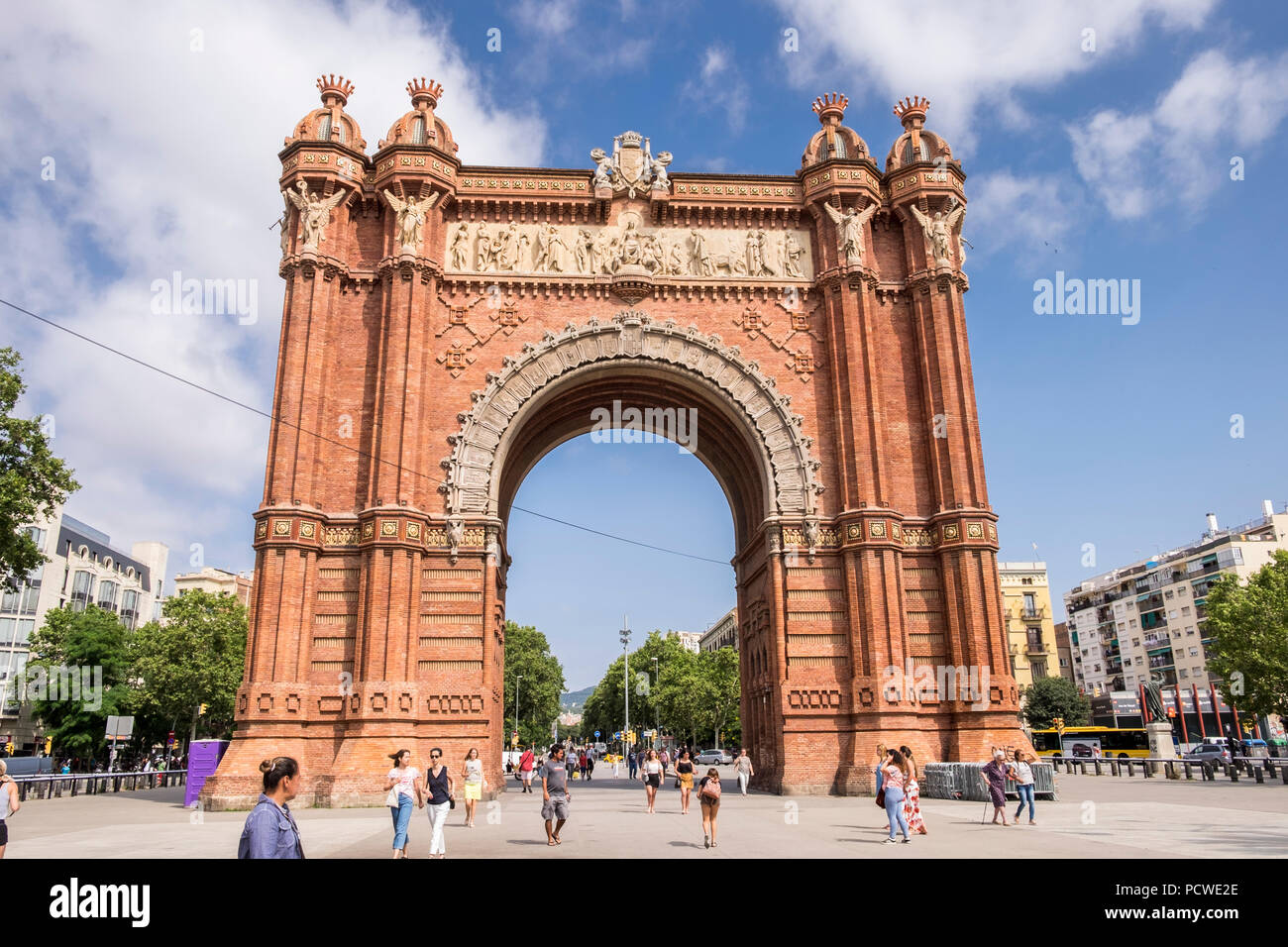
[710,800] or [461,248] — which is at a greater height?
[461,248]

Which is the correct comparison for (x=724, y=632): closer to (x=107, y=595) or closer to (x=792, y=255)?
(x=107, y=595)

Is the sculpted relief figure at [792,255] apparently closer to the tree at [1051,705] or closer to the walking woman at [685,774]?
the walking woman at [685,774]

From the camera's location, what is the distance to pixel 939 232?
29234 millimetres

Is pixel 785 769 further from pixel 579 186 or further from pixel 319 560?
pixel 579 186

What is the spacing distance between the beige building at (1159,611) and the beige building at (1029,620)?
25.7 feet

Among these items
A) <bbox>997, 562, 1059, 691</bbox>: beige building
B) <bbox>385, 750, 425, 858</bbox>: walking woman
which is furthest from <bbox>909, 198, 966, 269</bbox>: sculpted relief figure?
<bbox>997, 562, 1059, 691</bbox>: beige building

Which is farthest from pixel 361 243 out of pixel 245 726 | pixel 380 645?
pixel 245 726

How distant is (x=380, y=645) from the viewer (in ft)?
80.9

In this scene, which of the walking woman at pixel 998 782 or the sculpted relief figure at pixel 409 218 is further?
the sculpted relief figure at pixel 409 218

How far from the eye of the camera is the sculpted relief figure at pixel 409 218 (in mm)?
27766

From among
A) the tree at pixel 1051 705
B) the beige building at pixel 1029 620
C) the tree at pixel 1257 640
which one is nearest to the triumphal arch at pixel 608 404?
the tree at pixel 1257 640

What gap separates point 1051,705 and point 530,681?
52.0 meters

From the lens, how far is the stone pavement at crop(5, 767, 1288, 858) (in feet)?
44.2

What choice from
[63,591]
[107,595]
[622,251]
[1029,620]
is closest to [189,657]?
[63,591]
